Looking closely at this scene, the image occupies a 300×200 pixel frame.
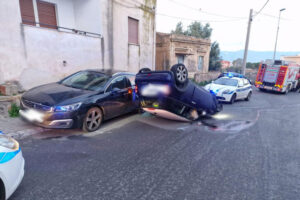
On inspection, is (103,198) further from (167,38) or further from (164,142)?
(167,38)

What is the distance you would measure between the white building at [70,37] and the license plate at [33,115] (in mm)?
2877

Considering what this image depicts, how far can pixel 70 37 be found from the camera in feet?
26.8

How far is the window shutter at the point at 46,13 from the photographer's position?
27.8 ft

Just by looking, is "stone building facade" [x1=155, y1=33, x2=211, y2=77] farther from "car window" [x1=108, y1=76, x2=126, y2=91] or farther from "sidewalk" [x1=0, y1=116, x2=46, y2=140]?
"sidewalk" [x1=0, y1=116, x2=46, y2=140]

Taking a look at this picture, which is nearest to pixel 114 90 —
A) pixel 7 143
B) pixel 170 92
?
pixel 170 92

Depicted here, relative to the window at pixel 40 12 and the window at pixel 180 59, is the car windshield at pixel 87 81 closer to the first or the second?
the window at pixel 40 12

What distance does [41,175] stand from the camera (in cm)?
301

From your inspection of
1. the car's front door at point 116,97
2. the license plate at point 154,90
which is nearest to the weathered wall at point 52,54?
the car's front door at point 116,97

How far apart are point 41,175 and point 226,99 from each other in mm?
9302

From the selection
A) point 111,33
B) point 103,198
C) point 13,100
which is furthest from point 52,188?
point 111,33

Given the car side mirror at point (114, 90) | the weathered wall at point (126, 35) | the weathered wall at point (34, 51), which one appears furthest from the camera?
the weathered wall at point (126, 35)

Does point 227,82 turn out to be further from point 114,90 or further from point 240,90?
point 114,90

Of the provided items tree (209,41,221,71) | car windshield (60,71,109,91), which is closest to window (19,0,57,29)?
car windshield (60,71,109,91)

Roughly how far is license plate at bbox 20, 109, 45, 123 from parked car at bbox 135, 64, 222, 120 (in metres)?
2.61
